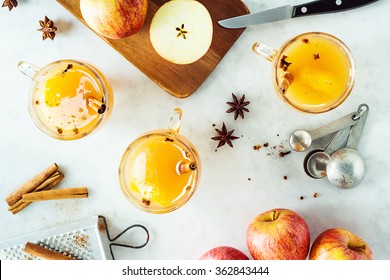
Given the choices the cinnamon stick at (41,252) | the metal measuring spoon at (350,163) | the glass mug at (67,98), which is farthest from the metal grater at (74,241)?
the metal measuring spoon at (350,163)

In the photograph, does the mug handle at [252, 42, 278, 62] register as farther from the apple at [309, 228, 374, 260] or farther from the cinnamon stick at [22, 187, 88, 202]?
the cinnamon stick at [22, 187, 88, 202]

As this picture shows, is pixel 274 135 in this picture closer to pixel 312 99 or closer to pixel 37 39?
pixel 312 99

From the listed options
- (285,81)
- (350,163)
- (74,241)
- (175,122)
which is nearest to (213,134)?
(175,122)

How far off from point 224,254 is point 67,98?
541 mm

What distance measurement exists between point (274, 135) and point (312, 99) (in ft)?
0.49

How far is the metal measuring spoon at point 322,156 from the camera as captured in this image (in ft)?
4.10

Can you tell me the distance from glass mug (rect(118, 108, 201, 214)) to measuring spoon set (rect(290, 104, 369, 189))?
0.29m

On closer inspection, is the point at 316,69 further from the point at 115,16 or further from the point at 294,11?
the point at 115,16

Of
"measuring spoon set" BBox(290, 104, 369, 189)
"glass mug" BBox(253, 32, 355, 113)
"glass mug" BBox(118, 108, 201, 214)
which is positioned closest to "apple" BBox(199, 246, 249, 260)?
"glass mug" BBox(118, 108, 201, 214)

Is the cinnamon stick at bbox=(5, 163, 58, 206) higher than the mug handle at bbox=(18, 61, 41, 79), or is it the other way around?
the mug handle at bbox=(18, 61, 41, 79)

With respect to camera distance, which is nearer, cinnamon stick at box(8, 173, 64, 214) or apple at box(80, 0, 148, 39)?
apple at box(80, 0, 148, 39)

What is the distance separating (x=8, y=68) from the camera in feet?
4.20

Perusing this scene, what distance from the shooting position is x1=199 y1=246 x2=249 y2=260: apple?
1194mm
